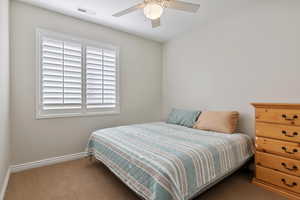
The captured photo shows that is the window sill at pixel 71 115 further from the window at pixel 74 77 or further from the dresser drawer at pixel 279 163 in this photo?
the dresser drawer at pixel 279 163

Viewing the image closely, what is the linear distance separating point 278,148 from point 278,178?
375mm

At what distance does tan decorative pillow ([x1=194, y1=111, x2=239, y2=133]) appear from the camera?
2471mm

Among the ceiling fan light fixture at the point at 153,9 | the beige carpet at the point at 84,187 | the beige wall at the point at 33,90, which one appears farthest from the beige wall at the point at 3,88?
the ceiling fan light fixture at the point at 153,9

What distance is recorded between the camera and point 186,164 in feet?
4.88

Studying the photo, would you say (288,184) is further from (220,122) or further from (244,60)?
(244,60)

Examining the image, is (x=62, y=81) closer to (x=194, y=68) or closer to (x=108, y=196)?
(x=108, y=196)

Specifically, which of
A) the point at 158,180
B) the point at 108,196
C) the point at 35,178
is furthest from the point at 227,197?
the point at 35,178

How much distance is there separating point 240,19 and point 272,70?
3.40 feet

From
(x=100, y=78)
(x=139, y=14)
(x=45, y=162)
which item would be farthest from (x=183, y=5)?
(x=45, y=162)

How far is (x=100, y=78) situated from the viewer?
126 inches

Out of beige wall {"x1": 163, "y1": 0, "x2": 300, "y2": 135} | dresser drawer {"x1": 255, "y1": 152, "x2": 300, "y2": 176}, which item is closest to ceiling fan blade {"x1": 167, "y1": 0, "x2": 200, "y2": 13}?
beige wall {"x1": 163, "y1": 0, "x2": 300, "y2": 135}

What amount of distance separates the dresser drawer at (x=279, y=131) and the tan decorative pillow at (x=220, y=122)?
0.41 m

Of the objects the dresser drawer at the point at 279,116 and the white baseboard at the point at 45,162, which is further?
the white baseboard at the point at 45,162

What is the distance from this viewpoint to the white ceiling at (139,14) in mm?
2441
